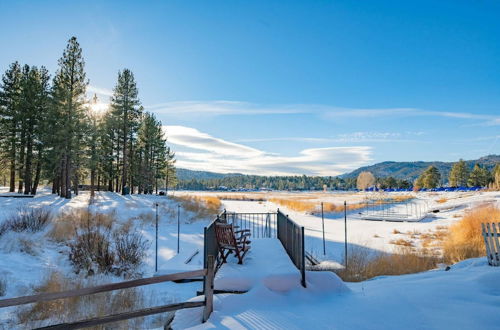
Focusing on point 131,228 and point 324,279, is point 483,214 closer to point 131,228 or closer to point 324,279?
point 324,279

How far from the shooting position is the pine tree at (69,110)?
2536 cm

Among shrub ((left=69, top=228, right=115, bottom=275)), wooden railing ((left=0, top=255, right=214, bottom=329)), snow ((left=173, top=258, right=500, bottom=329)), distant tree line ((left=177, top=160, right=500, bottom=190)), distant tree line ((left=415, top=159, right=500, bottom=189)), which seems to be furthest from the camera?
distant tree line ((left=177, top=160, right=500, bottom=190))

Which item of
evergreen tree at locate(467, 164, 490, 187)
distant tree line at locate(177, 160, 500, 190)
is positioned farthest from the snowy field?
evergreen tree at locate(467, 164, 490, 187)

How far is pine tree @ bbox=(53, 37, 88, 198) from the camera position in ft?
83.2

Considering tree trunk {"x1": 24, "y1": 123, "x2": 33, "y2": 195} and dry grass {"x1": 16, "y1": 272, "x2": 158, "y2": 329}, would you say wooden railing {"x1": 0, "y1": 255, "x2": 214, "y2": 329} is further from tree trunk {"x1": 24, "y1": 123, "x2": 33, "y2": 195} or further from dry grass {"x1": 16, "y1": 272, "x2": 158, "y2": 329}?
tree trunk {"x1": 24, "y1": 123, "x2": 33, "y2": 195}

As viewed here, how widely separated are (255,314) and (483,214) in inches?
594

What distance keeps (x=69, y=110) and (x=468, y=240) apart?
29567 mm

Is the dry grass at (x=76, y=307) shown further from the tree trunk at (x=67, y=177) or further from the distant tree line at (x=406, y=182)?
the distant tree line at (x=406, y=182)

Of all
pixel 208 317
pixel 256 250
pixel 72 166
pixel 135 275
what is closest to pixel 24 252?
pixel 135 275

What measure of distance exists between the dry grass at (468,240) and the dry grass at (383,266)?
1.06 m

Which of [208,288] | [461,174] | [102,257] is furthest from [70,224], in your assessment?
[461,174]

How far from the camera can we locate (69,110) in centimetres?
2555

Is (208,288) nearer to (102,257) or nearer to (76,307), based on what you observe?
(76,307)

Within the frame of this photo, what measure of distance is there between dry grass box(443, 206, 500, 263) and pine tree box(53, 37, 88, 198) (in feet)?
89.9
